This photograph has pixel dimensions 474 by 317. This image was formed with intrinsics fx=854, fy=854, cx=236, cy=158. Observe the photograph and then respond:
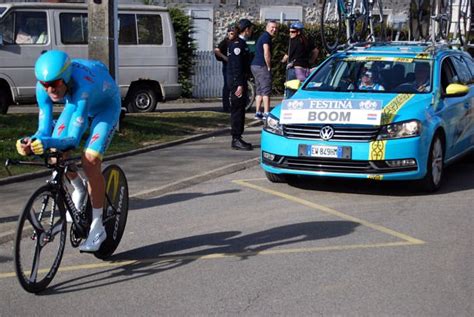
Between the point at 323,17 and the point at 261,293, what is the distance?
8375 millimetres

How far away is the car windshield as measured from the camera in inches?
398

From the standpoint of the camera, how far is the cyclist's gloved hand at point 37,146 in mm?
5496

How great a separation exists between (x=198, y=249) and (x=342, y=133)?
8.90 feet

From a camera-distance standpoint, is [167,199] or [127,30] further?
[127,30]

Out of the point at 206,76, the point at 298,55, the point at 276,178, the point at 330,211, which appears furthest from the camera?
the point at 206,76

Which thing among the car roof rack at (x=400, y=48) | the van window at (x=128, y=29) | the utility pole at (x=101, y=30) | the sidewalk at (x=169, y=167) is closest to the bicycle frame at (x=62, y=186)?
the sidewalk at (x=169, y=167)

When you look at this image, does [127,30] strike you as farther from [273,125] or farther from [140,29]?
[273,125]

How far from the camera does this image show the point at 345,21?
13.5 meters

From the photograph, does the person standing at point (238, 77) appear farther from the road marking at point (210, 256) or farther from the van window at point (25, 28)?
the van window at point (25, 28)

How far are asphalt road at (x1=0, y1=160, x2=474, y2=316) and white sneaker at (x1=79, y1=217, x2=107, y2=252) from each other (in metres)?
0.21

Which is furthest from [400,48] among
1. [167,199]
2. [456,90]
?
[167,199]

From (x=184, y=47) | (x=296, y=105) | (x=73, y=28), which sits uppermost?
(x=73, y=28)

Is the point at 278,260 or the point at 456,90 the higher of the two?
the point at 456,90

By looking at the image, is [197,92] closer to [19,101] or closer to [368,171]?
[19,101]
